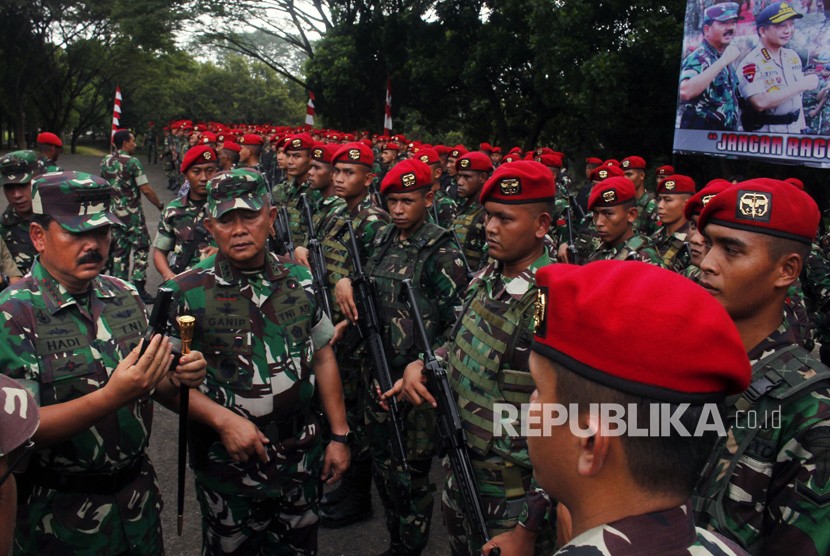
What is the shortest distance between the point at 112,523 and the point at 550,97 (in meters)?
Result: 18.0

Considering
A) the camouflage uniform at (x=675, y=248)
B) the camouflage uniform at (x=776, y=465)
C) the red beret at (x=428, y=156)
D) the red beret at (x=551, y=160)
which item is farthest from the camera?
the red beret at (x=551, y=160)

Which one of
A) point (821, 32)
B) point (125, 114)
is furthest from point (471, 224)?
point (125, 114)

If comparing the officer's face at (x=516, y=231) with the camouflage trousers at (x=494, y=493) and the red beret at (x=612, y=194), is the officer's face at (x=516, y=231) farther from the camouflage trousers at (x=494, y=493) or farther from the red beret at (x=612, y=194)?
the red beret at (x=612, y=194)

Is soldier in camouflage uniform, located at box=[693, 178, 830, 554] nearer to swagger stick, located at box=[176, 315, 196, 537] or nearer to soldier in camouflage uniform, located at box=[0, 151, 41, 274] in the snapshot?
swagger stick, located at box=[176, 315, 196, 537]

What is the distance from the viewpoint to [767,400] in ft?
5.94

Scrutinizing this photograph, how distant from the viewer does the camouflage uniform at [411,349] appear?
3660 mm

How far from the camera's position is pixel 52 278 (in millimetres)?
2508

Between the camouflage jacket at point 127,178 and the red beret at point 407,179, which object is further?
the camouflage jacket at point 127,178

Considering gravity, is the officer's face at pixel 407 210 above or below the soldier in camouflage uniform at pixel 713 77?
below

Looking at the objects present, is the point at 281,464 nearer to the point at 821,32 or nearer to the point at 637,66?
the point at 821,32

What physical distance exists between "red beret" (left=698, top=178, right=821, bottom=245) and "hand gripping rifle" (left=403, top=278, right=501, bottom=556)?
4.33 ft

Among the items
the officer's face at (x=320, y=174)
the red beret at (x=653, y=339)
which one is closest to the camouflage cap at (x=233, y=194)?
the red beret at (x=653, y=339)

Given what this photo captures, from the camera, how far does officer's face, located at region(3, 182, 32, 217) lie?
4742 millimetres

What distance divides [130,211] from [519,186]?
24.3 ft
